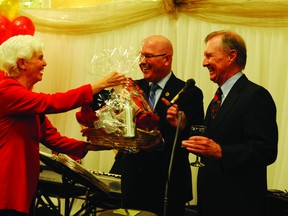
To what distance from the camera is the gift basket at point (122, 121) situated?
6.95 feet

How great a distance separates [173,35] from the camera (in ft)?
14.2

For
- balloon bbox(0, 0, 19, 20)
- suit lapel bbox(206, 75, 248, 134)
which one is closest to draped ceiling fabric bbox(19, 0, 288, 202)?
balloon bbox(0, 0, 19, 20)

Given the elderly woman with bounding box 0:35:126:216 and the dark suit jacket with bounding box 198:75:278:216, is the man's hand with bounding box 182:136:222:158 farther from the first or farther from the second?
the elderly woman with bounding box 0:35:126:216

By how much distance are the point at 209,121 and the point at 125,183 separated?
2.23 ft

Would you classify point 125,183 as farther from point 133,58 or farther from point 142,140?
point 133,58

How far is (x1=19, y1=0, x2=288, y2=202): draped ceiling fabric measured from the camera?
3869 millimetres

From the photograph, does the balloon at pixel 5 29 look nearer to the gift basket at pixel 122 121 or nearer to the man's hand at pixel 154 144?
the gift basket at pixel 122 121

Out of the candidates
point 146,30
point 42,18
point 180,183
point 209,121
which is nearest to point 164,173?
point 180,183

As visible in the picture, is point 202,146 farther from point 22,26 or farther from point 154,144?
point 22,26

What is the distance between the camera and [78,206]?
4.95 m

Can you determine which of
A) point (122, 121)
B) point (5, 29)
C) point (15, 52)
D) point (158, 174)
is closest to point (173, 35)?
point (5, 29)

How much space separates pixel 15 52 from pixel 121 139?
0.81 m

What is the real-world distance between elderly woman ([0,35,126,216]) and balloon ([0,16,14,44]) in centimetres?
202

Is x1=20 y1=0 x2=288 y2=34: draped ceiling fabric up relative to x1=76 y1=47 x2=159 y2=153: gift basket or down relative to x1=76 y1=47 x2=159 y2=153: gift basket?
up
